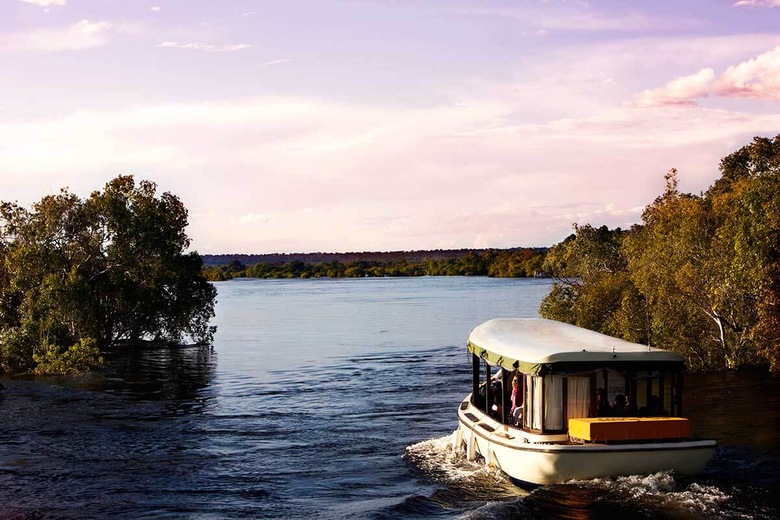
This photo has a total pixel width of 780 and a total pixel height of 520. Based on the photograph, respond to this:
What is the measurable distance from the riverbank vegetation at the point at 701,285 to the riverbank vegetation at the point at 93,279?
86.2 ft

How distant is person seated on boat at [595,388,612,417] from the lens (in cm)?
2202

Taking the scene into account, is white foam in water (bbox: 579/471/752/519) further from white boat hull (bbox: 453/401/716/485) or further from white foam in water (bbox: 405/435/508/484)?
white foam in water (bbox: 405/435/508/484)

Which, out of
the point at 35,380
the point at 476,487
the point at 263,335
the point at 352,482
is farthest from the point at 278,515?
the point at 263,335

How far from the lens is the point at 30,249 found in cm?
5344

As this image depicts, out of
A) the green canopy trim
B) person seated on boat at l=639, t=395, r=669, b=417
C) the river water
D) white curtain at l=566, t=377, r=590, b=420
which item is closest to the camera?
the river water

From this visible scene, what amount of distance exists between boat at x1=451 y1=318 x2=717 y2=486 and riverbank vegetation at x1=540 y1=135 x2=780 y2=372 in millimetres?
13327

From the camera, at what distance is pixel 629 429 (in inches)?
817

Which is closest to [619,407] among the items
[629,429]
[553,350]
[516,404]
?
[629,429]

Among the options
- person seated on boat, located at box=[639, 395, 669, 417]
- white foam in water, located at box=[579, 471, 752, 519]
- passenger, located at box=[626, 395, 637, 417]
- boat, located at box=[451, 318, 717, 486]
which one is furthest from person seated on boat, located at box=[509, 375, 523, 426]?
person seated on boat, located at box=[639, 395, 669, 417]

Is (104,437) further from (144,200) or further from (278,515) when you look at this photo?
(144,200)

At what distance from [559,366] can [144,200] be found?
43.9 metres

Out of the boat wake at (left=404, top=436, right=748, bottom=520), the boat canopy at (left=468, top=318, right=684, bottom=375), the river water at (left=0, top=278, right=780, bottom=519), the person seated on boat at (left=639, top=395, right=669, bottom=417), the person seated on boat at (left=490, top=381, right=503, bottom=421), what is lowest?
the river water at (left=0, top=278, right=780, bottom=519)

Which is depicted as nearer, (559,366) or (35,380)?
(559,366)

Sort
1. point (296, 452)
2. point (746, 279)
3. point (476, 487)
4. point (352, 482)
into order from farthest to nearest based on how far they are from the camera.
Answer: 1. point (746, 279)
2. point (296, 452)
3. point (352, 482)
4. point (476, 487)
